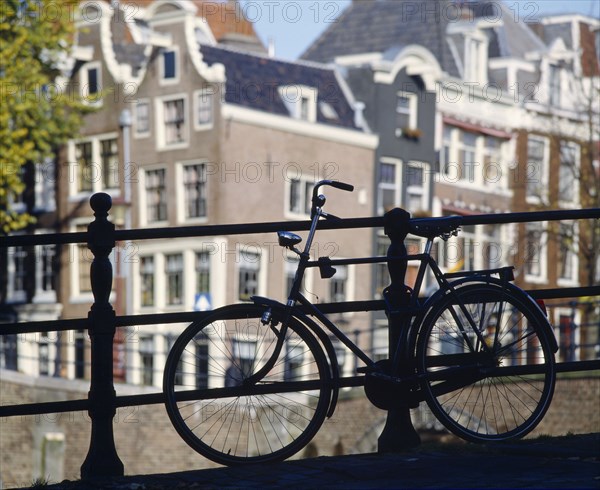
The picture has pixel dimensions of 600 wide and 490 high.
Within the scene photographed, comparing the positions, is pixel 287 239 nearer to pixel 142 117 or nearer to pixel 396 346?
pixel 396 346

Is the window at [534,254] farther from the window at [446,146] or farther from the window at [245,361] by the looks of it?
the window at [245,361]

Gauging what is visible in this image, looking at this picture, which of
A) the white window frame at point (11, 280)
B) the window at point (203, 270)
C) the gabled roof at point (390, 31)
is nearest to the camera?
the window at point (203, 270)

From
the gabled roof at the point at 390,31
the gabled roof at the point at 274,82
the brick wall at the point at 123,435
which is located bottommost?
the brick wall at the point at 123,435

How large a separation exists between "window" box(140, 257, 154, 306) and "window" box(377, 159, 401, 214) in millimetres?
6635

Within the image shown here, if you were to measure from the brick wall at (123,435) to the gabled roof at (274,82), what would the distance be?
871cm

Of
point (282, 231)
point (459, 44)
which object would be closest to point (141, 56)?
point (459, 44)

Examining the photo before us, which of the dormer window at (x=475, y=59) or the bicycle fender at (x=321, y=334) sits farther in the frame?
the dormer window at (x=475, y=59)

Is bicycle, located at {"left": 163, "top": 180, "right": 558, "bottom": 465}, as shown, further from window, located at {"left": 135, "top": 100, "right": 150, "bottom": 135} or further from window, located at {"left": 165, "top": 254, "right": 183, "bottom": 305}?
window, located at {"left": 135, "top": 100, "right": 150, "bottom": 135}

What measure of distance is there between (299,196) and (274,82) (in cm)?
307

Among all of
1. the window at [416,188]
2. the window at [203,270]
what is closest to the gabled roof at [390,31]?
the window at [416,188]

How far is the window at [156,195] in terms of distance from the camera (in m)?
36.5

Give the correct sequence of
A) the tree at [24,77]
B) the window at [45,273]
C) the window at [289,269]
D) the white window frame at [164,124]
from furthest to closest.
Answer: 1. the window at [45,273]
2. the white window frame at [164,124]
3. the window at [289,269]
4. the tree at [24,77]

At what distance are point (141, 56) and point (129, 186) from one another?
4.47 meters

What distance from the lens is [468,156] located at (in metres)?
42.0
